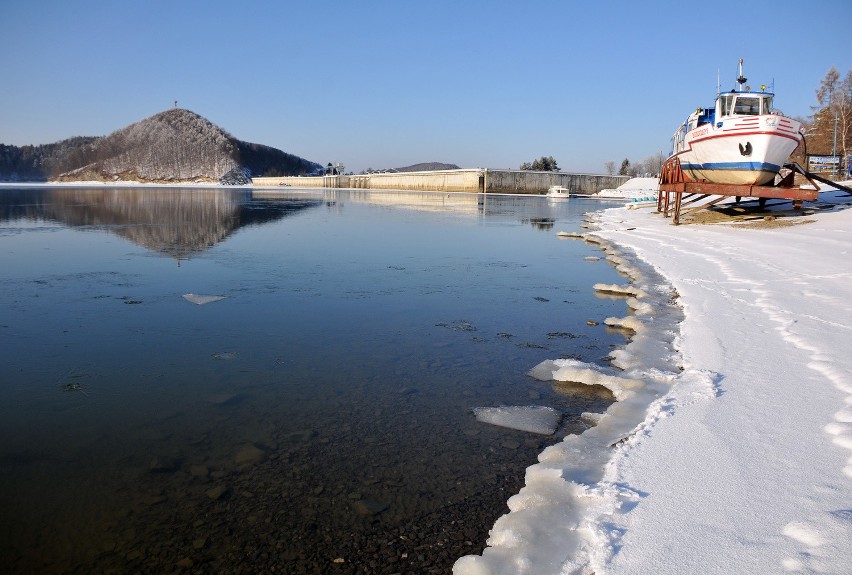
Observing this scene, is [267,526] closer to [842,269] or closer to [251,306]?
[251,306]

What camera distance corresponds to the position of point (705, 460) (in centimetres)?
352

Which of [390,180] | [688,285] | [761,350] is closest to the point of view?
[761,350]

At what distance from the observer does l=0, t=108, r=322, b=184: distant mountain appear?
154m

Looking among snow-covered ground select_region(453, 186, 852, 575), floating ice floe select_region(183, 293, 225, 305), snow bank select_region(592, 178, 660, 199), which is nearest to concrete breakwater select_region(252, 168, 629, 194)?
snow bank select_region(592, 178, 660, 199)

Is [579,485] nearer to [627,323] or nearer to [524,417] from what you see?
[524,417]

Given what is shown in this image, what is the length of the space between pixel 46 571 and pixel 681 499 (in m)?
3.17

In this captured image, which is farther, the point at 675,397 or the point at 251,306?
the point at 251,306

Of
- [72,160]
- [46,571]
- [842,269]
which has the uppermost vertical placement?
[72,160]

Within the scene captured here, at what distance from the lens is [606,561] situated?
8.47ft

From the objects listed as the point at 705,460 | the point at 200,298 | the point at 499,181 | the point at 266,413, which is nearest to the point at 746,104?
the point at 200,298

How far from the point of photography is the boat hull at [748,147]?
1884cm

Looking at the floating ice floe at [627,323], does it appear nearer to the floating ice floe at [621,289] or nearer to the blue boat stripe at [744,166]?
the floating ice floe at [621,289]

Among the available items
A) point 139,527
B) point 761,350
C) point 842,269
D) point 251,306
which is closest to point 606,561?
point 139,527

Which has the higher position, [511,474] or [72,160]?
[72,160]
